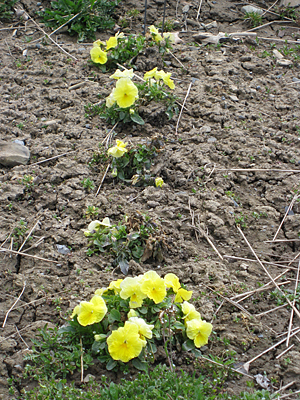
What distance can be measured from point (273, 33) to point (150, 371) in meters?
4.89

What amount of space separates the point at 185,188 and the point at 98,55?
6.80 feet

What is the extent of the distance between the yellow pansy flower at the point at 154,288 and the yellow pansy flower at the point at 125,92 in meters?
1.96

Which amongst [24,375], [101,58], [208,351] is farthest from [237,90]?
[24,375]

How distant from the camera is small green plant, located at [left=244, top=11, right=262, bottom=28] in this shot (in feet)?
18.6

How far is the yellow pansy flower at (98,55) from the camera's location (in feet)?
15.4

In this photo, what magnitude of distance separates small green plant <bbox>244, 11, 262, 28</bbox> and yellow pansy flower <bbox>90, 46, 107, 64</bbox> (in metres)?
2.25

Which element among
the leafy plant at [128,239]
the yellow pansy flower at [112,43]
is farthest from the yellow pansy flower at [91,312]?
the yellow pansy flower at [112,43]

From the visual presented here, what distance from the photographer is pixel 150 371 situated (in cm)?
235

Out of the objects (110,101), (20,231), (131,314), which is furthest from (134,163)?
(131,314)

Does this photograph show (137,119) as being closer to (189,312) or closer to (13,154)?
(13,154)

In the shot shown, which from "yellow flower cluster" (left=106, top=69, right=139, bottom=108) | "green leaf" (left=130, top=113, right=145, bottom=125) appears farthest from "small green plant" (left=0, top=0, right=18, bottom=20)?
"green leaf" (left=130, top=113, right=145, bottom=125)

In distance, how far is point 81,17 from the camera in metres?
5.38

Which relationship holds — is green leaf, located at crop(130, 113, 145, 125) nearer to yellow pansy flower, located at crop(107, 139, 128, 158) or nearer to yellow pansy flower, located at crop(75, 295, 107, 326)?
yellow pansy flower, located at crop(107, 139, 128, 158)

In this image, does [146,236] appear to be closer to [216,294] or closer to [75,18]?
[216,294]
